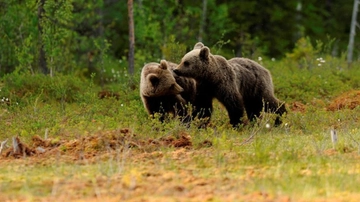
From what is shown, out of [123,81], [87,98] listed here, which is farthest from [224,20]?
[87,98]

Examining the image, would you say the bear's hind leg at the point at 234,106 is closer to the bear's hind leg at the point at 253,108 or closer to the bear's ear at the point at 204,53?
the bear's ear at the point at 204,53

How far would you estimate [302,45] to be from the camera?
86.6ft

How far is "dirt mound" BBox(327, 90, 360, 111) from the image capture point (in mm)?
15281

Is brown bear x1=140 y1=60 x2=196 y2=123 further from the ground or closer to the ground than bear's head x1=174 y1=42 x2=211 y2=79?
closer to the ground

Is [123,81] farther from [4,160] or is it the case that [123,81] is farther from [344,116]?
[4,160]

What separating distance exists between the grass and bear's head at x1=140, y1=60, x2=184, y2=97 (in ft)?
1.64

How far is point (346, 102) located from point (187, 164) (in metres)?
7.96

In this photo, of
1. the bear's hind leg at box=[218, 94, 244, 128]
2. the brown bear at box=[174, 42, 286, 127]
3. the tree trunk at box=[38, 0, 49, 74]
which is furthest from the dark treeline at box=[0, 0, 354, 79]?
the bear's hind leg at box=[218, 94, 244, 128]

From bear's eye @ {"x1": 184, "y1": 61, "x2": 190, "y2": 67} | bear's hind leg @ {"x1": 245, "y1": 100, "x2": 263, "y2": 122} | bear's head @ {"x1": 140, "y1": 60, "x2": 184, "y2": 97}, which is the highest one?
bear's eye @ {"x1": 184, "y1": 61, "x2": 190, "y2": 67}

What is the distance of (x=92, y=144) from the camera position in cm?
941

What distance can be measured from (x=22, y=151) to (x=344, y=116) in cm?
609

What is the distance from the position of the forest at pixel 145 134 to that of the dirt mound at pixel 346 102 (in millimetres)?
36

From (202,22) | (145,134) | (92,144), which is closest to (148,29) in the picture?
(202,22)

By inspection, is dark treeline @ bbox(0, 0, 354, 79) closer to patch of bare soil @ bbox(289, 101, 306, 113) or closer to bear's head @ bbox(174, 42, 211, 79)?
patch of bare soil @ bbox(289, 101, 306, 113)
